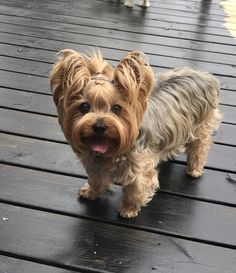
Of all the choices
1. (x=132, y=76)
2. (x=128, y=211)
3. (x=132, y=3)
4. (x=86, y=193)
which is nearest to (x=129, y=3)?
(x=132, y=3)

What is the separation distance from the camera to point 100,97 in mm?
1715

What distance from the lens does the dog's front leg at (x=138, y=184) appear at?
2.04m

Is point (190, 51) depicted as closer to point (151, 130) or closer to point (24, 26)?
point (24, 26)

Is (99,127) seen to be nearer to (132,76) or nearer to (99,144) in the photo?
(99,144)

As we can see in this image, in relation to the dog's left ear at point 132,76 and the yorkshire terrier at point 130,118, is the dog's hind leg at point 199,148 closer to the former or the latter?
the yorkshire terrier at point 130,118

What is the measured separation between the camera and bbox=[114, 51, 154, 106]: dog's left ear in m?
1.71

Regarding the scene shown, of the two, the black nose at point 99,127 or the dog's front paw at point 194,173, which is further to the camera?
the dog's front paw at point 194,173

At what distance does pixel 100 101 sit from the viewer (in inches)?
67.9

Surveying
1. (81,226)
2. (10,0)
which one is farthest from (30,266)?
(10,0)

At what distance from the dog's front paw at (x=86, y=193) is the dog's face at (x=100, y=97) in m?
0.44

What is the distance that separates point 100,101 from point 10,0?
3421 millimetres

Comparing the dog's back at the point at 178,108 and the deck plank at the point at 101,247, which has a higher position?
the dog's back at the point at 178,108

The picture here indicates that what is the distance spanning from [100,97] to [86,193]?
650 millimetres

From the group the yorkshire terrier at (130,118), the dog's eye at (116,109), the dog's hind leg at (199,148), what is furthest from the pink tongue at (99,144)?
the dog's hind leg at (199,148)
